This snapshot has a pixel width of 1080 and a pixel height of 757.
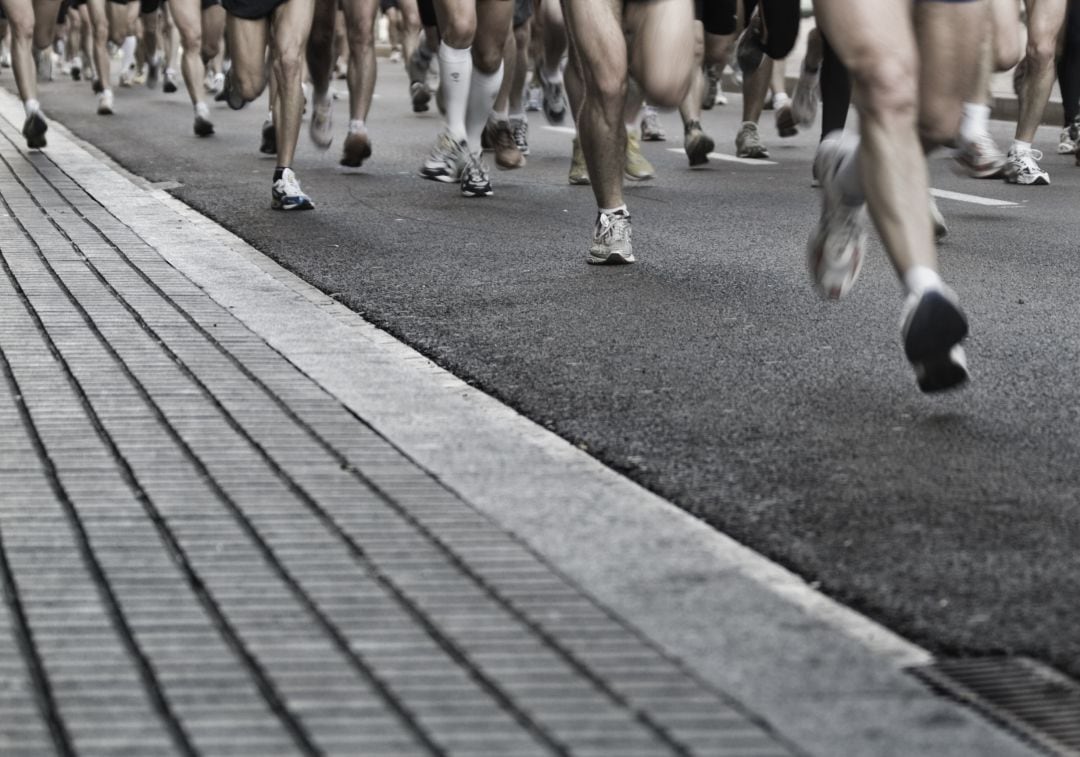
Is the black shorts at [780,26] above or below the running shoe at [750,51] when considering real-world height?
above

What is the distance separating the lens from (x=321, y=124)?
11344 millimetres

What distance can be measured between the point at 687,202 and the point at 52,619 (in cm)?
659

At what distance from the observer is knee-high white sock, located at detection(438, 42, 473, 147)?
9664 millimetres

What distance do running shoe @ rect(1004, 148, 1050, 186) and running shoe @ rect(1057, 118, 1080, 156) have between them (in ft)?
4.97

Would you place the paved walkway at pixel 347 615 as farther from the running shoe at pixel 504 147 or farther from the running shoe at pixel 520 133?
the running shoe at pixel 520 133

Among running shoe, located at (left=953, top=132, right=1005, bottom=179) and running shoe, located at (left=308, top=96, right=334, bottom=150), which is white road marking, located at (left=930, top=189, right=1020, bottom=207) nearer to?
running shoe, located at (left=953, top=132, right=1005, bottom=179)

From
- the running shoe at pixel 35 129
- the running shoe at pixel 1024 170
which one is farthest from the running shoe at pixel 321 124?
the running shoe at pixel 1024 170

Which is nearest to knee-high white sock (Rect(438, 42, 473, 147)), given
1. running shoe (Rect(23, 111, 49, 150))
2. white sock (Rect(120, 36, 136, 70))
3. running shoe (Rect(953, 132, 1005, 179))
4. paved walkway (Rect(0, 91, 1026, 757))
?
running shoe (Rect(23, 111, 49, 150))

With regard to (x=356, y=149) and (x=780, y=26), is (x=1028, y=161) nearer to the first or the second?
(x=780, y=26)

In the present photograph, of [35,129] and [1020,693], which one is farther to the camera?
[35,129]

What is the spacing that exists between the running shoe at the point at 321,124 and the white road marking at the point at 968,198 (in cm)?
331

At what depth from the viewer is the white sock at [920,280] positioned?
172 inches

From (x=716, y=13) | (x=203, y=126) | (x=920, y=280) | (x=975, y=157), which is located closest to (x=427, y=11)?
(x=716, y=13)

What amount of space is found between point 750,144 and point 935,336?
7.94 m
